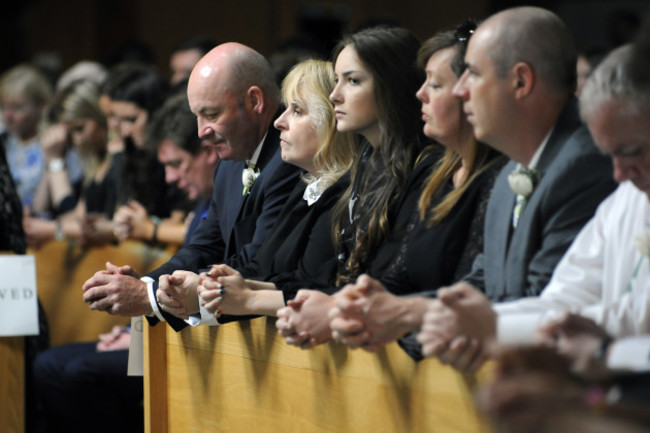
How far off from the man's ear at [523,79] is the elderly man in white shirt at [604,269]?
32cm

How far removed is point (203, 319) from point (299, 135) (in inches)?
28.0

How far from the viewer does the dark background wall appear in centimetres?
1059

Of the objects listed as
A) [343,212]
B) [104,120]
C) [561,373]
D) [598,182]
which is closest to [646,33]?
[598,182]

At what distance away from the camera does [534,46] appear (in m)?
2.88

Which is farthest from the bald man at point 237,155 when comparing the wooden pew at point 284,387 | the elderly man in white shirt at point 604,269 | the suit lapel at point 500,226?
the elderly man in white shirt at point 604,269

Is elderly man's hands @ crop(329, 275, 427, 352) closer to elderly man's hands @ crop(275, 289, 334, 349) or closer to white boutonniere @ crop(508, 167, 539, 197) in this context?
elderly man's hands @ crop(275, 289, 334, 349)

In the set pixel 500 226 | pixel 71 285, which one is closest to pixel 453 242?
pixel 500 226

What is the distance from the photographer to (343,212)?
3719mm

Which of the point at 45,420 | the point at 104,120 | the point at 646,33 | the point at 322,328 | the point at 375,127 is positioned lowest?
the point at 45,420

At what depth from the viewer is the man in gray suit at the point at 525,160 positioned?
282 centimetres

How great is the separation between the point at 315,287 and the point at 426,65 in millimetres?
781

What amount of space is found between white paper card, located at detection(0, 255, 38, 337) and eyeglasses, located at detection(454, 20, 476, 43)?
2353 millimetres

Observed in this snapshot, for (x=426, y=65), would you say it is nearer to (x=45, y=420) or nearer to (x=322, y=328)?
(x=322, y=328)

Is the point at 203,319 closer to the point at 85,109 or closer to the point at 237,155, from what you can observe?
the point at 237,155
